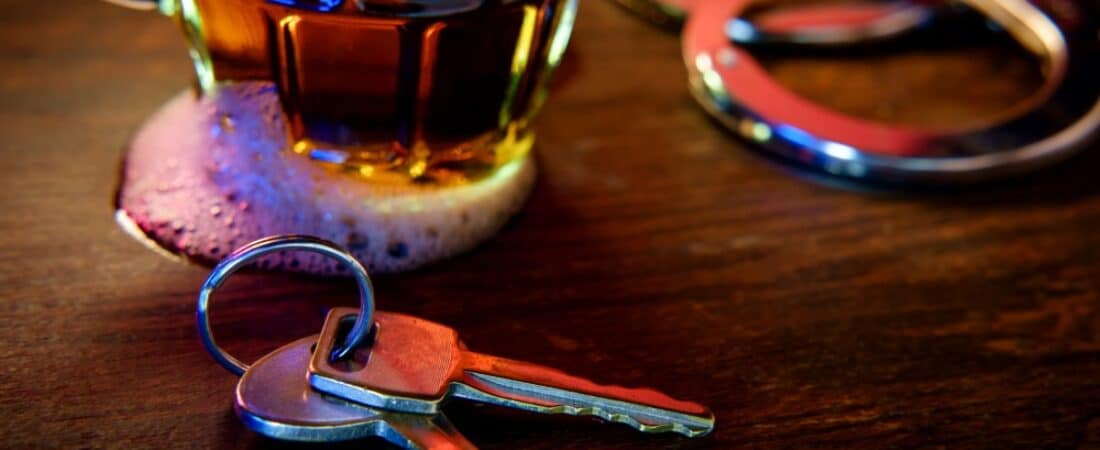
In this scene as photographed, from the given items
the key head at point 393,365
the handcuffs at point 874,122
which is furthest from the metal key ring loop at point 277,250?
the handcuffs at point 874,122

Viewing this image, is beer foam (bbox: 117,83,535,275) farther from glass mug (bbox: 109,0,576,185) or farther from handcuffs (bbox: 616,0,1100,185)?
handcuffs (bbox: 616,0,1100,185)

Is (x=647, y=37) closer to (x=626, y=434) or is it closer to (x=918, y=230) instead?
(x=918, y=230)

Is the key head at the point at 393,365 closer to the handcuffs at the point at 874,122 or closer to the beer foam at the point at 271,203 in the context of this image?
the beer foam at the point at 271,203

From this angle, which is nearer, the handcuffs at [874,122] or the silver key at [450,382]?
the silver key at [450,382]

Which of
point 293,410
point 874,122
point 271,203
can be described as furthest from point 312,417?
point 874,122

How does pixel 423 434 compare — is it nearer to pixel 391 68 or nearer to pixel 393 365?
pixel 393 365

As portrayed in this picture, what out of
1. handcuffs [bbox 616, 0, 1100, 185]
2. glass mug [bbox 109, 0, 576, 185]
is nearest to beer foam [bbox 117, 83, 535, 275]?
glass mug [bbox 109, 0, 576, 185]
